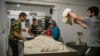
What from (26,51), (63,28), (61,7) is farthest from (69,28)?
(26,51)

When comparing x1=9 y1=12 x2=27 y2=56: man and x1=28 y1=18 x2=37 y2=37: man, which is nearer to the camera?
x1=9 y1=12 x2=27 y2=56: man

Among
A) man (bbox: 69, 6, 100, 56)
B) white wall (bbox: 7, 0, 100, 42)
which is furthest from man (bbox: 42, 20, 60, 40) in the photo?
man (bbox: 69, 6, 100, 56)

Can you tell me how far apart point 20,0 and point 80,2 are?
7.15 feet

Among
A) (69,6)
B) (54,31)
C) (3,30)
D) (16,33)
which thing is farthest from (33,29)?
(16,33)

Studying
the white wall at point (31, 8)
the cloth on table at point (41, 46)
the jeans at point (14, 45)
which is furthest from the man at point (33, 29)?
the cloth on table at point (41, 46)

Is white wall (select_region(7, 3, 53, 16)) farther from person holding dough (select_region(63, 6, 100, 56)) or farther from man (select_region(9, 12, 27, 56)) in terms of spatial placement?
person holding dough (select_region(63, 6, 100, 56))

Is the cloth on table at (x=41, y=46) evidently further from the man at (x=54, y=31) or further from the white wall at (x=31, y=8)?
the white wall at (x=31, y=8)

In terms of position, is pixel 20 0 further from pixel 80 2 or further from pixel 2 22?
pixel 80 2

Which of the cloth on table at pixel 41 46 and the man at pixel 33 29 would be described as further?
the man at pixel 33 29

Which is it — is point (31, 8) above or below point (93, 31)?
above

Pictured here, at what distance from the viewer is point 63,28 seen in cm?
546

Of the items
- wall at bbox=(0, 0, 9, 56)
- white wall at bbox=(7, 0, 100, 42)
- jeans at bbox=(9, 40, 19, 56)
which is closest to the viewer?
jeans at bbox=(9, 40, 19, 56)

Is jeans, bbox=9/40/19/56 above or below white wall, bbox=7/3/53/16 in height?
below

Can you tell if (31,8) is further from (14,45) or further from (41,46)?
(41,46)
